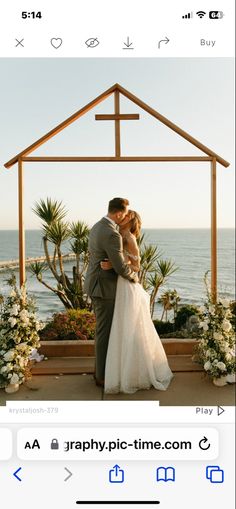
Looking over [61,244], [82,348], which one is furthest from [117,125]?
[61,244]

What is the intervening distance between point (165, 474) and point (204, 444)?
251 mm

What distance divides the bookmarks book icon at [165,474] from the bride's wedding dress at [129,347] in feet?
5.41

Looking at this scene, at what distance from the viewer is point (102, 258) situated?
4051 mm

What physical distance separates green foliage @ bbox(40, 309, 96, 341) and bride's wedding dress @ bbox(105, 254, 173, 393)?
1.38 meters

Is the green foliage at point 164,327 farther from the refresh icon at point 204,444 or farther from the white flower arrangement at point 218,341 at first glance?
the refresh icon at point 204,444

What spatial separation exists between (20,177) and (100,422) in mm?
3001

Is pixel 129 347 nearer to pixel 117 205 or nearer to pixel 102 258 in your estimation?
pixel 102 258

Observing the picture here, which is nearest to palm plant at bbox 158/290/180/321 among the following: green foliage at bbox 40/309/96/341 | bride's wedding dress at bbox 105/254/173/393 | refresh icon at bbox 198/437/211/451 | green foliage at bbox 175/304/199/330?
green foliage at bbox 175/304/199/330

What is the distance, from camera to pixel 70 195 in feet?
135

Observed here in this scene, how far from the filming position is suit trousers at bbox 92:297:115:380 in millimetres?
4027

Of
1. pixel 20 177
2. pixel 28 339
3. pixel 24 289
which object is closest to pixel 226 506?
pixel 28 339
